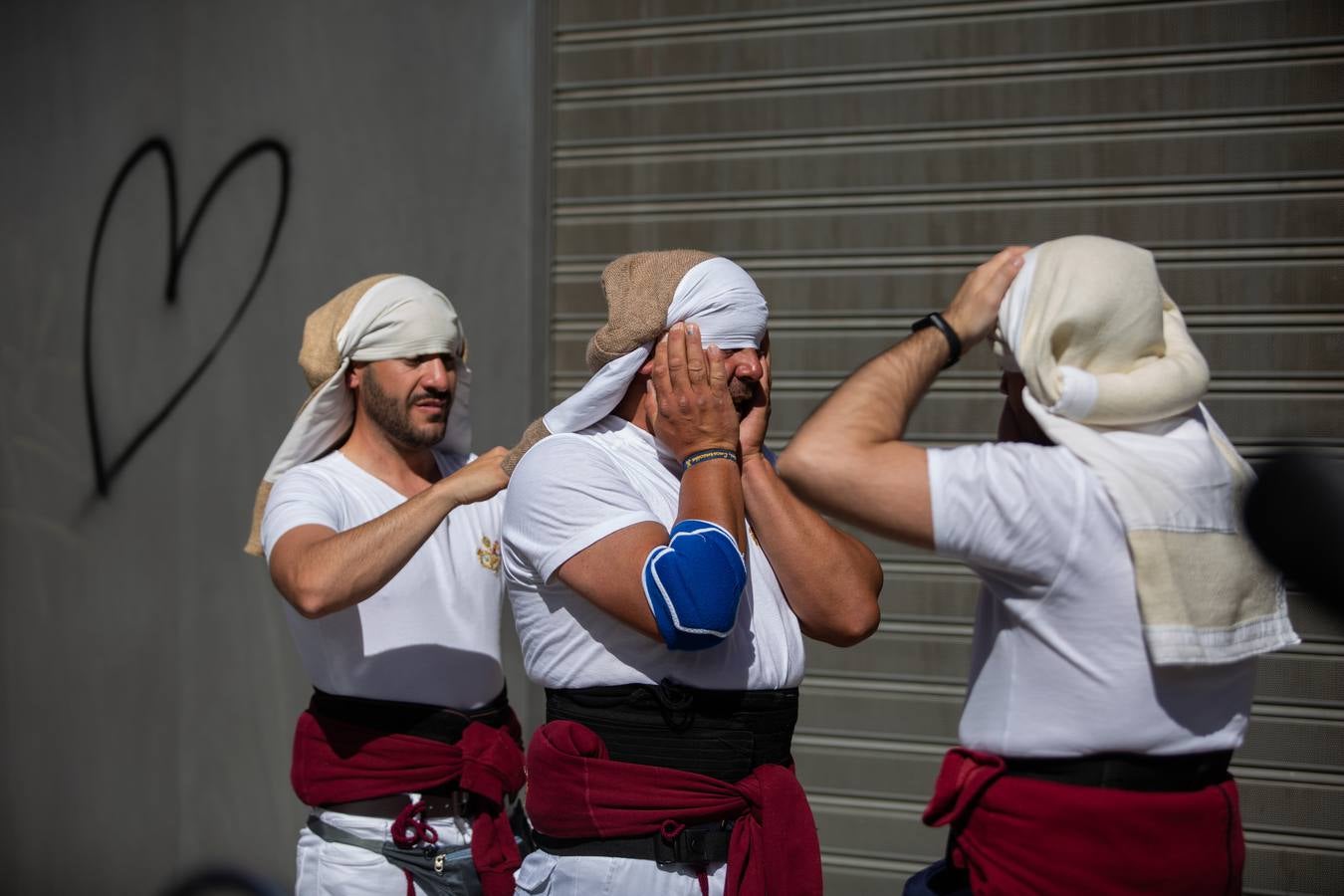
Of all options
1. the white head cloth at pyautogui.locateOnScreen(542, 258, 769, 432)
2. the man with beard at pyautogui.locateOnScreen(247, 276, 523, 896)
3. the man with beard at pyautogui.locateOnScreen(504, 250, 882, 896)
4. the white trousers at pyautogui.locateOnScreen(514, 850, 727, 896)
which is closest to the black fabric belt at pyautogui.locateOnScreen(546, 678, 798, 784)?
the man with beard at pyautogui.locateOnScreen(504, 250, 882, 896)

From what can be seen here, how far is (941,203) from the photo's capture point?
4387mm

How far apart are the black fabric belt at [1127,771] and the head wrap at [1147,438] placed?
0.59 feet

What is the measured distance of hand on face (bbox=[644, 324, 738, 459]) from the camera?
2207mm

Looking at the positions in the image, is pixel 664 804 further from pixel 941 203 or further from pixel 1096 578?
pixel 941 203

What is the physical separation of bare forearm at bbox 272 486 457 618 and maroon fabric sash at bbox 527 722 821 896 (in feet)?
2.03

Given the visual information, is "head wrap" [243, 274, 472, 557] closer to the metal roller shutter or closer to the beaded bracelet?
the beaded bracelet

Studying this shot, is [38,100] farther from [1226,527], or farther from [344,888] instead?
[1226,527]

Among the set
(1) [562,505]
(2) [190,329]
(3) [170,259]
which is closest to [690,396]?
(1) [562,505]

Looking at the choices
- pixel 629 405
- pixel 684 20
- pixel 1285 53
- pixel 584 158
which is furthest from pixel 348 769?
pixel 1285 53

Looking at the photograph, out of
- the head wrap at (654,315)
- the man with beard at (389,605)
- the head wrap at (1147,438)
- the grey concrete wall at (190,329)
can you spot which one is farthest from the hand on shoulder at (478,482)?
the grey concrete wall at (190,329)

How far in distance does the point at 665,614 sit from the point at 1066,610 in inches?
24.7

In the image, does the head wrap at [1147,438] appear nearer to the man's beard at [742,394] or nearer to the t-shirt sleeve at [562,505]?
the man's beard at [742,394]

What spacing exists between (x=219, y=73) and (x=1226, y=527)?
443 centimetres

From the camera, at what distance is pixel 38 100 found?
5320 mm
